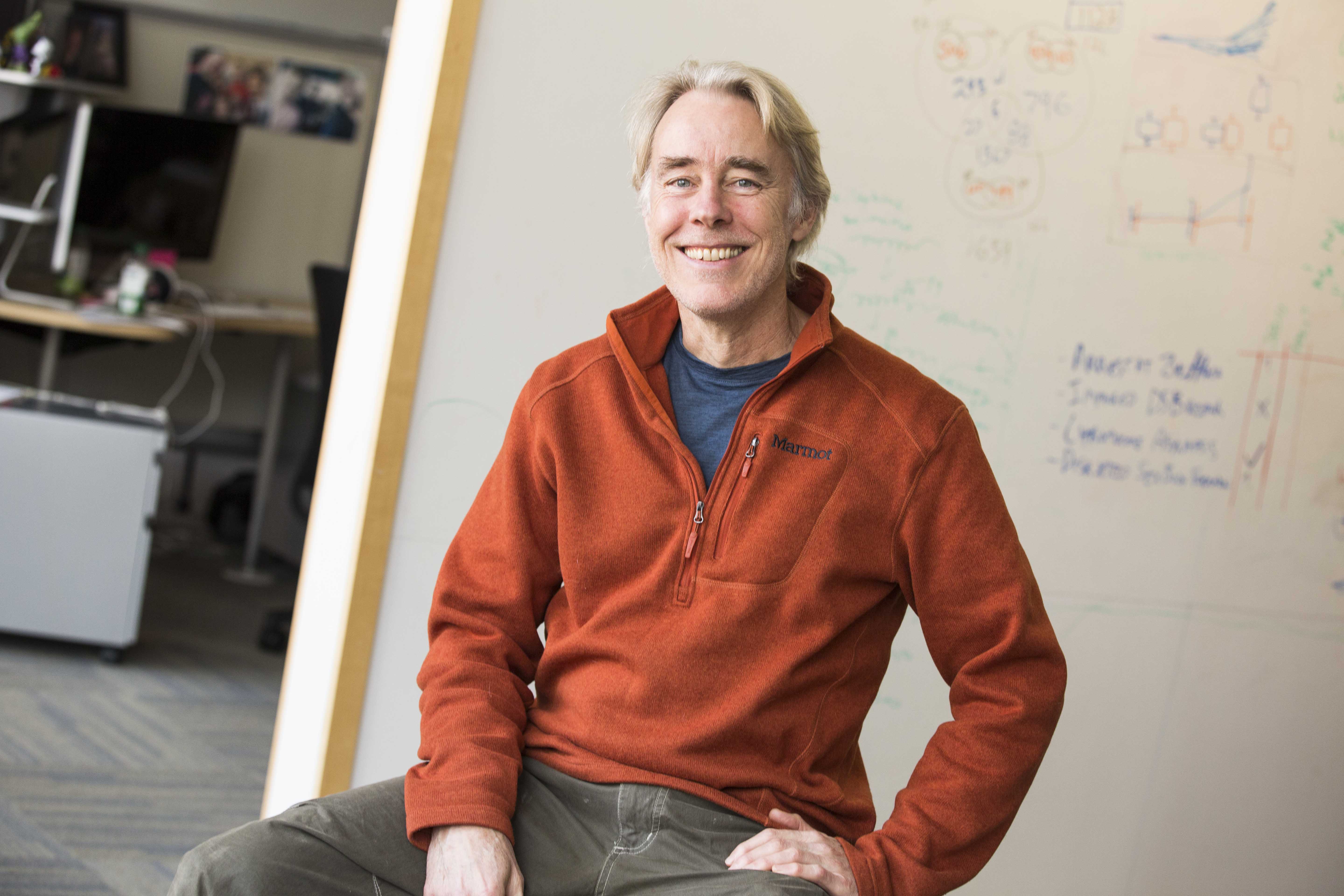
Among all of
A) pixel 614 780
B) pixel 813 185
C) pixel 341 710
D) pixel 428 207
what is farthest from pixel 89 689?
pixel 813 185

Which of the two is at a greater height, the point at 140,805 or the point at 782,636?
the point at 782,636

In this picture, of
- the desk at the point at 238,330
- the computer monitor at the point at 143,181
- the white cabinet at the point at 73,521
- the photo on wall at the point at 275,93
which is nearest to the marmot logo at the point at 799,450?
the white cabinet at the point at 73,521

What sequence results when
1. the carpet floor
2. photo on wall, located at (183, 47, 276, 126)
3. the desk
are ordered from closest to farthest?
the carpet floor → the desk → photo on wall, located at (183, 47, 276, 126)

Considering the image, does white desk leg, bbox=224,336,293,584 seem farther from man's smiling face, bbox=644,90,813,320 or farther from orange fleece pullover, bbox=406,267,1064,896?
man's smiling face, bbox=644,90,813,320

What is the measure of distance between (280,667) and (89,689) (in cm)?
→ 56

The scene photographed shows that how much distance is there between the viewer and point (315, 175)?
202 inches

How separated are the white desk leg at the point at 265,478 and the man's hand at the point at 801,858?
10.9 feet

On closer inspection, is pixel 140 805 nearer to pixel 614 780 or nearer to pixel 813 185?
pixel 614 780

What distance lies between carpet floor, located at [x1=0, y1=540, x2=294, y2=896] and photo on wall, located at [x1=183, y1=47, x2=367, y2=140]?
2.26 meters

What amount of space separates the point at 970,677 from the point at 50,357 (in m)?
3.64

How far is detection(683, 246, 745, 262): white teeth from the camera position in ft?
4.57

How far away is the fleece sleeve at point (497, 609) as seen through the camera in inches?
52.0

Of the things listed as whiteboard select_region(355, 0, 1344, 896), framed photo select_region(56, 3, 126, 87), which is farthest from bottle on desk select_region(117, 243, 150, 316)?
whiteboard select_region(355, 0, 1344, 896)

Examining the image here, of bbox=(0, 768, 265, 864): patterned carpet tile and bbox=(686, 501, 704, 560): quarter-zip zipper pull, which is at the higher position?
bbox=(686, 501, 704, 560): quarter-zip zipper pull
